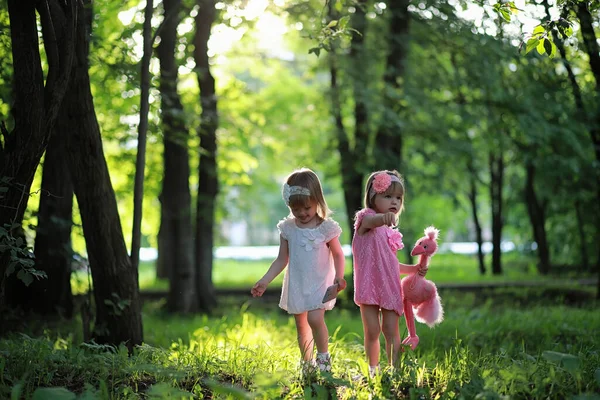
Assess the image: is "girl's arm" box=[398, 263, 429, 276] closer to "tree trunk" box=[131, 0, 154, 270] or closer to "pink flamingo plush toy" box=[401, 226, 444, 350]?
"pink flamingo plush toy" box=[401, 226, 444, 350]

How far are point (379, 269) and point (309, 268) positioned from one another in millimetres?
517

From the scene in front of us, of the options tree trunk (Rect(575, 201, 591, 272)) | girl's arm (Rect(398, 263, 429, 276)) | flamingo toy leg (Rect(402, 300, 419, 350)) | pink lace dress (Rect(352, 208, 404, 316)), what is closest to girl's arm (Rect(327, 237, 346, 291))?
pink lace dress (Rect(352, 208, 404, 316))

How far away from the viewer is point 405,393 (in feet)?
14.5

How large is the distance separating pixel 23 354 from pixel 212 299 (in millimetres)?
9027

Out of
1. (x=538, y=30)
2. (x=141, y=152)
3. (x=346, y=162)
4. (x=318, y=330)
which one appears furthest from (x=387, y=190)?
(x=346, y=162)

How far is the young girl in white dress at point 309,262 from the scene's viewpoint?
211 inches

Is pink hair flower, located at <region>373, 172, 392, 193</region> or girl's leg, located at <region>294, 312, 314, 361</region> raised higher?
pink hair flower, located at <region>373, 172, 392, 193</region>

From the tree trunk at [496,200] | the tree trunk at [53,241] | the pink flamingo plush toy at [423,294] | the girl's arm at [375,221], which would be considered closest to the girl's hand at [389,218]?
the girl's arm at [375,221]

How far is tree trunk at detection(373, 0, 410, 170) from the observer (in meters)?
14.1

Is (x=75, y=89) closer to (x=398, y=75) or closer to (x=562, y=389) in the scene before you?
(x=562, y=389)

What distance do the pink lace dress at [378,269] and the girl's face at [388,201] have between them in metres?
0.07

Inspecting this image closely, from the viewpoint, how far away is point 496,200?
23.4m

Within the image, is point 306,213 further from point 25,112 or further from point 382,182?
point 25,112

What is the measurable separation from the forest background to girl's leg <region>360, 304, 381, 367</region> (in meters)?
2.13
